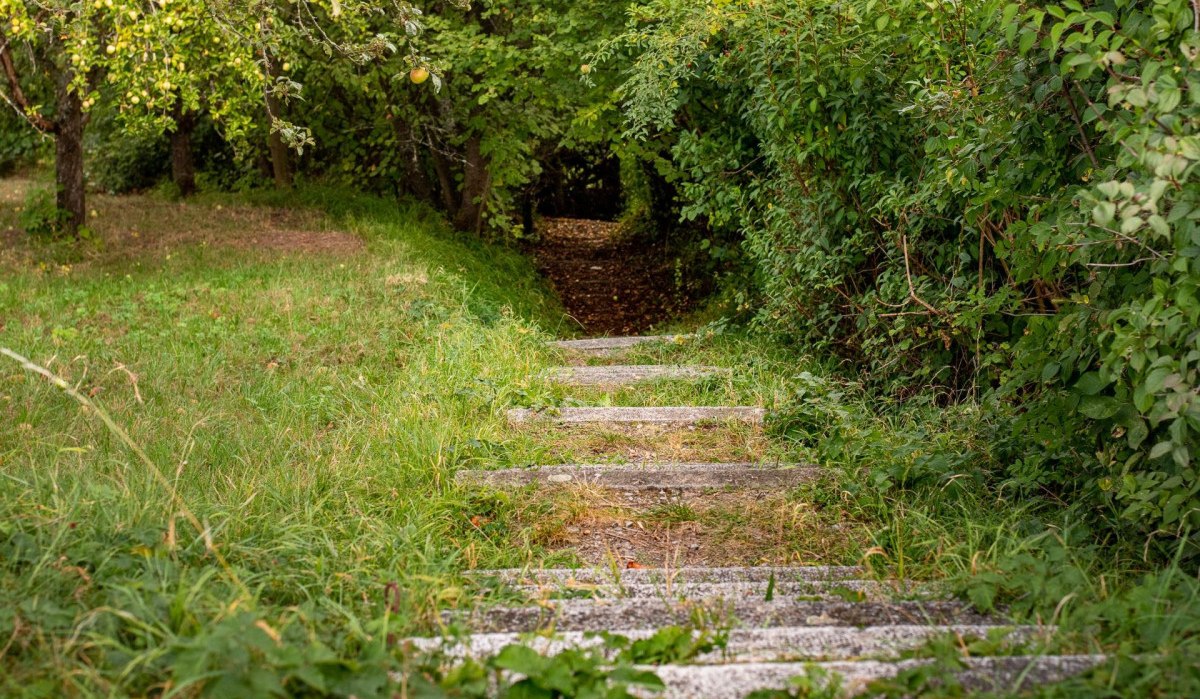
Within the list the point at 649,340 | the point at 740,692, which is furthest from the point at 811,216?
the point at 740,692

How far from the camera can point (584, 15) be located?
9539mm

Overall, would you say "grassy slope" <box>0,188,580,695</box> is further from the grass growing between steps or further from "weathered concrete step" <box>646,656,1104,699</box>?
the grass growing between steps

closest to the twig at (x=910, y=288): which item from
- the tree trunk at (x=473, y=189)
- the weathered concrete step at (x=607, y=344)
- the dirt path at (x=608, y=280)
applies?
the weathered concrete step at (x=607, y=344)

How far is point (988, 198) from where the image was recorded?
384 centimetres

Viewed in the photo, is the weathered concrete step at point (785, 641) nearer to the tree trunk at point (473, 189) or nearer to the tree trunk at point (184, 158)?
the tree trunk at point (473, 189)

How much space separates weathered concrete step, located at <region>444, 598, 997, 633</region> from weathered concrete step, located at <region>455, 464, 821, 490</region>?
1.59 metres

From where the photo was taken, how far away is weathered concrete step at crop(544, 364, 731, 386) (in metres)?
6.26

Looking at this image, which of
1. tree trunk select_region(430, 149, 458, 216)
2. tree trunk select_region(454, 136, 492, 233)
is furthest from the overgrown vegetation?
tree trunk select_region(430, 149, 458, 216)

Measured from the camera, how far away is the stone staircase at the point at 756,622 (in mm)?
2129

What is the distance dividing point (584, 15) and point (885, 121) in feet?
15.4

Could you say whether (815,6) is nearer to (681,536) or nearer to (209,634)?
(681,536)

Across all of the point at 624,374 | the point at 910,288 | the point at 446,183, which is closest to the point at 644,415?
the point at 624,374

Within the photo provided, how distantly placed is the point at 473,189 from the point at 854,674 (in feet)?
37.4

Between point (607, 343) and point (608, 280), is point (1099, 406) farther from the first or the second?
point (608, 280)
